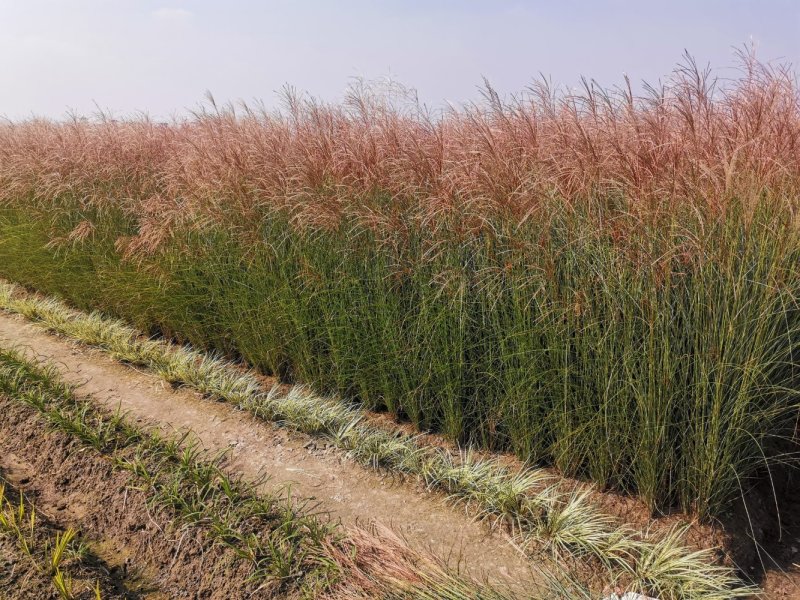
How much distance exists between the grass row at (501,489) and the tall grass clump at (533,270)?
8.5 inches

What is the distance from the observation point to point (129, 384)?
453cm

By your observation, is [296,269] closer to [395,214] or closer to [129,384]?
[395,214]

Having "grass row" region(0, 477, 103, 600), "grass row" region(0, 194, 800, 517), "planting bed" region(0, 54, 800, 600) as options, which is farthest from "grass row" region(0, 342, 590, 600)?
"grass row" region(0, 194, 800, 517)

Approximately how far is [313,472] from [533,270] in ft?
4.99

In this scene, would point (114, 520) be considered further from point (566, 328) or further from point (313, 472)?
point (566, 328)

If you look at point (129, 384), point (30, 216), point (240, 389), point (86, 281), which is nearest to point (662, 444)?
point (240, 389)

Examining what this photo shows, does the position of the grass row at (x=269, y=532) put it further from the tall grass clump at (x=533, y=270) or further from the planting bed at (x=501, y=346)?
the tall grass clump at (x=533, y=270)

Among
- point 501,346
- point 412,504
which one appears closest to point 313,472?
point 412,504

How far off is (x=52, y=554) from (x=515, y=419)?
7.22ft

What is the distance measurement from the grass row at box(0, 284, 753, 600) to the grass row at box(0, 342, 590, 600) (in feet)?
0.87

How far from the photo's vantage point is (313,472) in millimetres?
3385

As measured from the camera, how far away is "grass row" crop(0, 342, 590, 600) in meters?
2.39

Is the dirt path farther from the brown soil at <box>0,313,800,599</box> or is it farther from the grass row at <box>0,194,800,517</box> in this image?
the grass row at <box>0,194,800,517</box>

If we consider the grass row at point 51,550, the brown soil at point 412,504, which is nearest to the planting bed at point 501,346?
the brown soil at point 412,504
